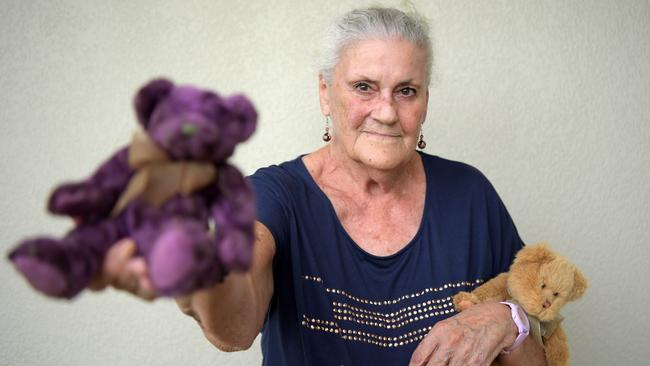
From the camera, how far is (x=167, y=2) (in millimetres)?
1723

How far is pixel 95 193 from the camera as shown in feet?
1.95

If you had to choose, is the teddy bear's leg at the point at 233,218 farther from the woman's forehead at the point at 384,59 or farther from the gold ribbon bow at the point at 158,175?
the woman's forehead at the point at 384,59

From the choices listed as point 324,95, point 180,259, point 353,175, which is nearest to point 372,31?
point 324,95

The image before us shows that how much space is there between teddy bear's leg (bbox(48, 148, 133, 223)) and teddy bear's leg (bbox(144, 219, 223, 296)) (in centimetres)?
9

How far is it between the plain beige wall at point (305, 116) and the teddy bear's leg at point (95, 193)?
1123 mm

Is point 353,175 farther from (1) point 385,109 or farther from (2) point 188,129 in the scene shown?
(2) point 188,129

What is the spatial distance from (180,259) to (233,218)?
7 cm

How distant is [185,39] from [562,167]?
128 centimetres

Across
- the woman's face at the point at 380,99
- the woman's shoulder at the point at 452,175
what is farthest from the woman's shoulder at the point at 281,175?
the woman's shoulder at the point at 452,175

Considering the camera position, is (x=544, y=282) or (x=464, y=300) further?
(x=464, y=300)

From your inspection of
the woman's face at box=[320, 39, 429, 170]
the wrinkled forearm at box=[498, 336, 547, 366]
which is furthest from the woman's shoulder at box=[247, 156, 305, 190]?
the wrinkled forearm at box=[498, 336, 547, 366]

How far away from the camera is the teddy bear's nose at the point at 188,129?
562mm

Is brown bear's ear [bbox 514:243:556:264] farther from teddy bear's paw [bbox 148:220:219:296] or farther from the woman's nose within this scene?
teddy bear's paw [bbox 148:220:219:296]

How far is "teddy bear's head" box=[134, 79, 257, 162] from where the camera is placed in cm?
57
